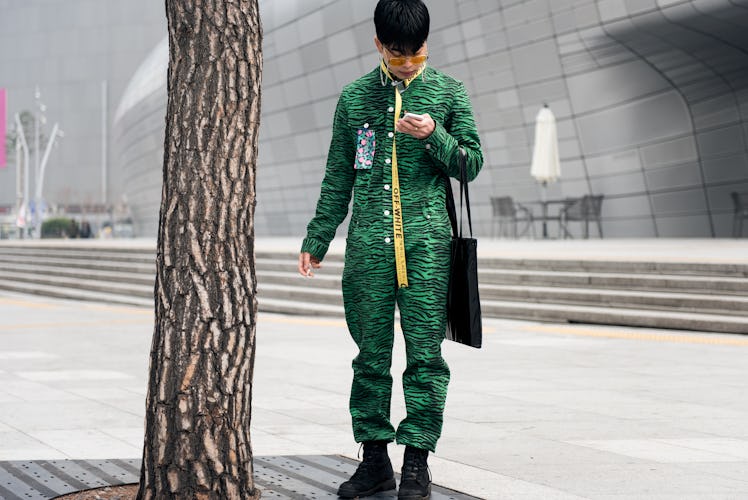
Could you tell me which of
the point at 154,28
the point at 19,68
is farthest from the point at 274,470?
the point at 19,68

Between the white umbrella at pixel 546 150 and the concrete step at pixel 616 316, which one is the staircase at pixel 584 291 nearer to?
the concrete step at pixel 616 316

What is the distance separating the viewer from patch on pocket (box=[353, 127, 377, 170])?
4348mm

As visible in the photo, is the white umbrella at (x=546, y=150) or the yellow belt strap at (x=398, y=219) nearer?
the yellow belt strap at (x=398, y=219)

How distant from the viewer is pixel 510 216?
26719 millimetres

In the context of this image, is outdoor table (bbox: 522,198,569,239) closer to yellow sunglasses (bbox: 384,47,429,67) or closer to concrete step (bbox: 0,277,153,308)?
concrete step (bbox: 0,277,153,308)

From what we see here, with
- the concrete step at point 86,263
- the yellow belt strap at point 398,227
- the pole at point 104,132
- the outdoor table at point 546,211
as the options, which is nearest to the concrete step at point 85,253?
the concrete step at point 86,263

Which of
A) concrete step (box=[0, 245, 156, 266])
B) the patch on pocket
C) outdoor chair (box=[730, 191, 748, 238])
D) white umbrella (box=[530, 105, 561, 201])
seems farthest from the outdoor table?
the patch on pocket

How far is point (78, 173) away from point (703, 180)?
9569 cm

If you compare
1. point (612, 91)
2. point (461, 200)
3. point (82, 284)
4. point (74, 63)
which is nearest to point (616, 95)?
point (612, 91)

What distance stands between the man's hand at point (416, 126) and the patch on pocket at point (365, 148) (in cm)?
29

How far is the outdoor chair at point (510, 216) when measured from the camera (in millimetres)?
26047

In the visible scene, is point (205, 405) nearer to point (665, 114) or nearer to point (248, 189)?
point (248, 189)

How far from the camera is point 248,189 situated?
3998mm

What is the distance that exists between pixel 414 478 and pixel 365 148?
1.33 meters
